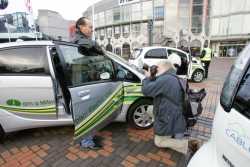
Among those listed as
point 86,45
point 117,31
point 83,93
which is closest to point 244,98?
point 83,93

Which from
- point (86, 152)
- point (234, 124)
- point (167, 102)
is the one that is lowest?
point (86, 152)

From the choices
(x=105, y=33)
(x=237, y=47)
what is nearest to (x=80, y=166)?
(x=237, y=47)

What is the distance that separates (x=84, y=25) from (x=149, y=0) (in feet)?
151

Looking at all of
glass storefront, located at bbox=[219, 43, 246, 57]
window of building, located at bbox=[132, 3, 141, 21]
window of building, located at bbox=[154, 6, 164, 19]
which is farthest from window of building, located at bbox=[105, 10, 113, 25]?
glass storefront, located at bbox=[219, 43, 246, 57]

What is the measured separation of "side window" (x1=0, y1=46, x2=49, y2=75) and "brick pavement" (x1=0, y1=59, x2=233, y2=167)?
1220mm

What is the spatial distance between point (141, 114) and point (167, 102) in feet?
3.75

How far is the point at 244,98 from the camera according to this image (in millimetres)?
1157

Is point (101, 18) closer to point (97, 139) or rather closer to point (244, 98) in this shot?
point (97, 139)

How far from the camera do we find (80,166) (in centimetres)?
280

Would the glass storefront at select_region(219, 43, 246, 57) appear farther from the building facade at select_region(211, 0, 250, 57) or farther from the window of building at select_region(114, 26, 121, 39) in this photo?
the window of building at select_region(114, 26, 121, 39)

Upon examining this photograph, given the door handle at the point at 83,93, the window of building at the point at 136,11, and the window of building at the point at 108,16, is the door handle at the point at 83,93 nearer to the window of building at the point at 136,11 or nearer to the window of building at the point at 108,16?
the window of building at the point at 136,11

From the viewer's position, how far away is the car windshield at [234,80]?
1242 mm

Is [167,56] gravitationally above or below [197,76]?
above

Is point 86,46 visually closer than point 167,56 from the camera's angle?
Yes
